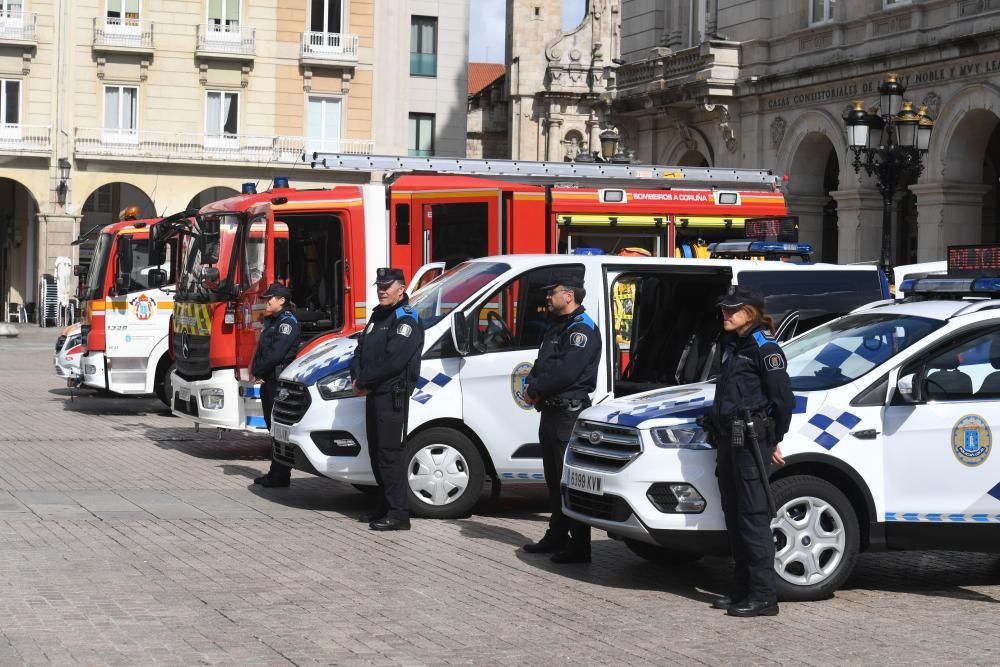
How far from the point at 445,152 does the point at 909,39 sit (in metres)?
27.6

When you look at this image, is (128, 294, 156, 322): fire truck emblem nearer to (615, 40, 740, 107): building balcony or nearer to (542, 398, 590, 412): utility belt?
(542, 398, 590, 412): utility belt

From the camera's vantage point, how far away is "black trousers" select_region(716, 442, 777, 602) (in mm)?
8328

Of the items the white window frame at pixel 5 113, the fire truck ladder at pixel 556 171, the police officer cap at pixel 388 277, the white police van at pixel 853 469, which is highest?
the white window frame at pixel 5 113

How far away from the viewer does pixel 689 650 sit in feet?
24.6

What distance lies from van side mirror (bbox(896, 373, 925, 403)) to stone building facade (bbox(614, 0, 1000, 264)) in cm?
1850

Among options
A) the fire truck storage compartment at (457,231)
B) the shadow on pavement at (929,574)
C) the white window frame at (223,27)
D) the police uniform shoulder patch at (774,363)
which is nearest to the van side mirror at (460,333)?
the shadow on pavement at (929,574)

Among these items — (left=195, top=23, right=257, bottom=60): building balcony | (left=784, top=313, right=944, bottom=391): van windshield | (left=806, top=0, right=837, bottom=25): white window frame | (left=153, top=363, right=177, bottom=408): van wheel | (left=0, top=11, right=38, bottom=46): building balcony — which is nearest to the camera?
(left=784, top=313, right=944, bottom=391): van windshield

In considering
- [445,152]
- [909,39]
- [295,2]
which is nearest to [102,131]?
[295,2]

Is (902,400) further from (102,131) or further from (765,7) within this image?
(102,131)

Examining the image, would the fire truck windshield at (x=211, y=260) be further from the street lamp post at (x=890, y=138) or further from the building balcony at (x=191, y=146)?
the building balcony at (x=191, y=146)

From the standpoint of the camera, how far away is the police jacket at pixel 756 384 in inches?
326

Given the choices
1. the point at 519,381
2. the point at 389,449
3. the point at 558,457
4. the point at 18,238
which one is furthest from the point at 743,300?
the point at 18,238

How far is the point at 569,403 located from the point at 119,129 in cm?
4159

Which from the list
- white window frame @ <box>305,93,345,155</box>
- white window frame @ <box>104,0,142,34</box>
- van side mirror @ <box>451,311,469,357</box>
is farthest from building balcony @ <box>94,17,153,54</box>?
van side mirror @ <box>451,311,469,357</box>
